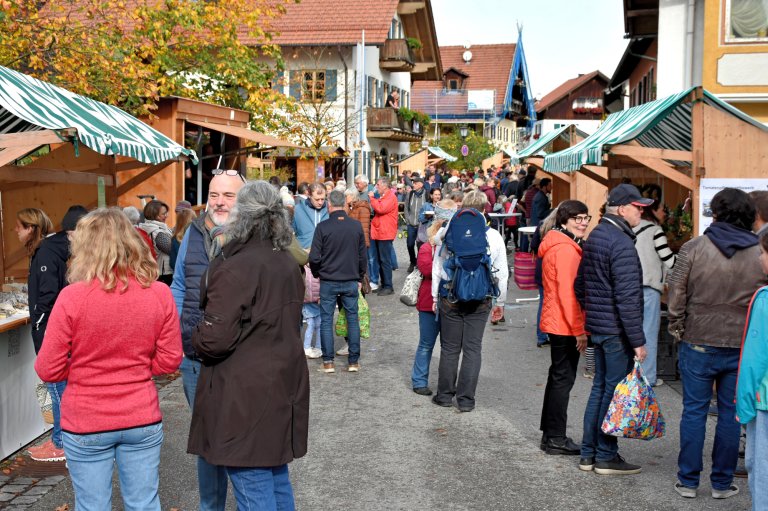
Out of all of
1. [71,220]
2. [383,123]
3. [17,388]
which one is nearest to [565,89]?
[383,123]

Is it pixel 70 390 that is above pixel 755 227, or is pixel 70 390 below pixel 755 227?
below

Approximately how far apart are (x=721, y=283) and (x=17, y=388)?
196 inches

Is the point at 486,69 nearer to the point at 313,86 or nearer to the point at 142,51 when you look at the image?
the point at 313,86

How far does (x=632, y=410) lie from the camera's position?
590 cm

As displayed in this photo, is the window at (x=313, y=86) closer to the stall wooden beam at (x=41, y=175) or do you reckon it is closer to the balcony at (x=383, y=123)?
the balcony at (x=383, y=123)

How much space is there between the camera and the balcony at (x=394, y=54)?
42.4m

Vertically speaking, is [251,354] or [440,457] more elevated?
[251,354]

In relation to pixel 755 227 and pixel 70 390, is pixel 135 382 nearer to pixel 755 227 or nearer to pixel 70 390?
pixel 70 390

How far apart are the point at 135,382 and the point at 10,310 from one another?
12.0ft

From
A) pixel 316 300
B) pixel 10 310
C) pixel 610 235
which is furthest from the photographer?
pixel 316 300

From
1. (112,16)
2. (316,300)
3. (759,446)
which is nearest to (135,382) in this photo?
(759,446)

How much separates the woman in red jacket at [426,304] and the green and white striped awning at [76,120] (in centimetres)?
280

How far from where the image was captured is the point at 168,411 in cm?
793

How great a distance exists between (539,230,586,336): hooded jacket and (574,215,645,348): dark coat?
302 millimetres
